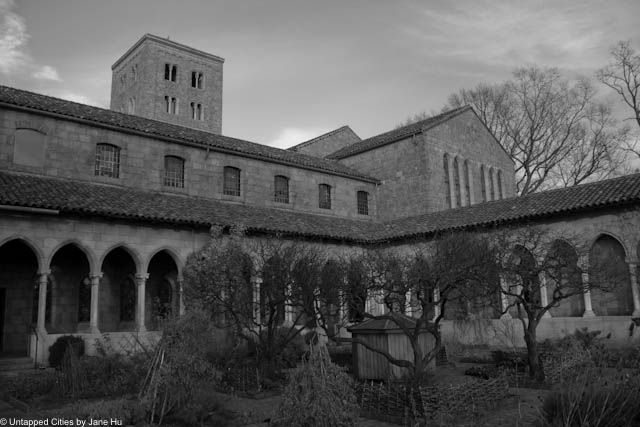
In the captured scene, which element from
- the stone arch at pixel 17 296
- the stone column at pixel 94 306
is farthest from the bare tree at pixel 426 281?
the stone arch at pixel 17 296

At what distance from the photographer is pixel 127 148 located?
70.8ft

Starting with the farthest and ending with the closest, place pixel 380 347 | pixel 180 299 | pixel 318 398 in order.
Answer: pixel 180 299
pixel 380 347
pixel 318 398

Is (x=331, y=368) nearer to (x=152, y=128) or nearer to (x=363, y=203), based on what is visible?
(x=152, y=128)

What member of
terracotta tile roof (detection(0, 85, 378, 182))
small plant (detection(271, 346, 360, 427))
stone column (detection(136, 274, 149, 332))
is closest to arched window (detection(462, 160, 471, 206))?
terracotta tile roof (detection(0, 85, 378, 182))

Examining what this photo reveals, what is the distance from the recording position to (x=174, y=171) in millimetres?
23031

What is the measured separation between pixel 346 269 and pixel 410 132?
52.2 feet

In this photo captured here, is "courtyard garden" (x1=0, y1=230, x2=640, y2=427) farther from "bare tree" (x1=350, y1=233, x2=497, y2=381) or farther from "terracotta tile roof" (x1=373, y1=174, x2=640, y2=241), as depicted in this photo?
"terracotta tile roof" (x1=373, y1=174, x2=640, y2=241)

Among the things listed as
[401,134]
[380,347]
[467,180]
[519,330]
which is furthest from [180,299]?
[467,180]

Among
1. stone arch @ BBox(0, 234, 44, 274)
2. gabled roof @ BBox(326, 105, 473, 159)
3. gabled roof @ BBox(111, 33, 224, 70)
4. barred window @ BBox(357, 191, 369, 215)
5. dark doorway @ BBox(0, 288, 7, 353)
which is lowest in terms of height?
dark doorway @ BBox(0, 288, 7, 353)

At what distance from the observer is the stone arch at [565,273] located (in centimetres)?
1414

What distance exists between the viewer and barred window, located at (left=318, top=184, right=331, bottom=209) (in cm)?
2826

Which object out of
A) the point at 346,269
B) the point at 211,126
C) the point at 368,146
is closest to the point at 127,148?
the point at 346,269

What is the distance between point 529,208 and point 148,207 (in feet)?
50.2

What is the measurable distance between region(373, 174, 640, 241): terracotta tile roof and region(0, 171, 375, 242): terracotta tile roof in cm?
294
